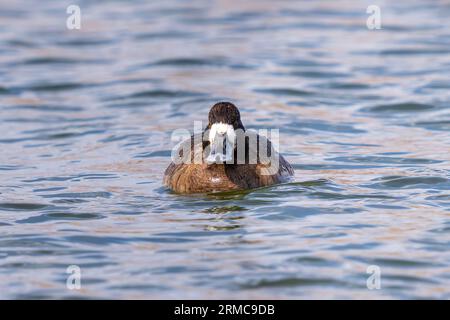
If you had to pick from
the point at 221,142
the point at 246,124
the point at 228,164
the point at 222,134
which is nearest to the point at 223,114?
the point at 222,134

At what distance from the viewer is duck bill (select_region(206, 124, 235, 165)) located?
40.9 ft

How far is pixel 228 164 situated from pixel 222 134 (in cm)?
53

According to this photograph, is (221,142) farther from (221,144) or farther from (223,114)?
(223,114)

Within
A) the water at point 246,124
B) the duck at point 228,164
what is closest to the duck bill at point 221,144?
the duck at point 228,164

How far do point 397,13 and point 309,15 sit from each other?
2113 millimetres

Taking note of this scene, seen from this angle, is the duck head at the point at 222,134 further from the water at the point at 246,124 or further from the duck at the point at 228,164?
the water at the point at 246,124

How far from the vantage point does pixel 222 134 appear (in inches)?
495

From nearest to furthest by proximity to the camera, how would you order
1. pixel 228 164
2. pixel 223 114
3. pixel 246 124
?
1. pixel 223 114
2. pixel 228 164
3. pixel 246 124

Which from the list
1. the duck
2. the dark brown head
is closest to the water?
the duck

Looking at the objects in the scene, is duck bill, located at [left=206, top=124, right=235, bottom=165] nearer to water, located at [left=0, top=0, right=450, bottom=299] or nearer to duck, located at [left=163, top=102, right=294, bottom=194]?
duck, located at [left=163, top=102, right=294, bottom=194]

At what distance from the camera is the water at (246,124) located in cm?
1024
